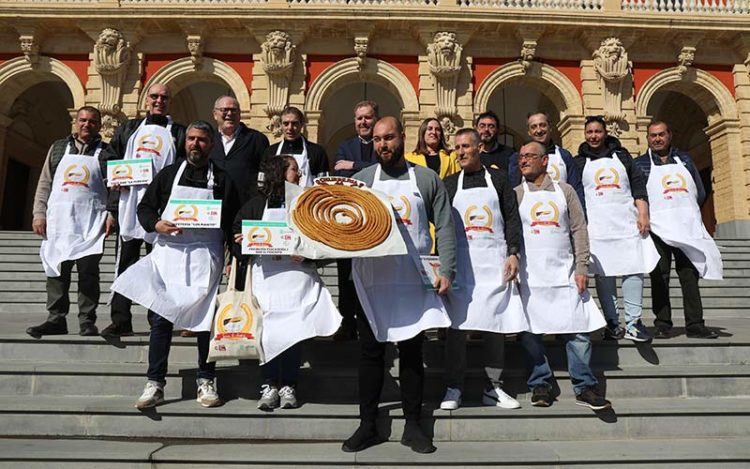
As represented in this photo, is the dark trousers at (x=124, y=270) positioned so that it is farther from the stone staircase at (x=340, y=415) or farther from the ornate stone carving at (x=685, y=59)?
the ornate stone carving at (x=685, y=59)

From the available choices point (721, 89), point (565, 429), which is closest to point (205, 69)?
point (565, 429)

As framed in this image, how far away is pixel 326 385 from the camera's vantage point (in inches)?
156

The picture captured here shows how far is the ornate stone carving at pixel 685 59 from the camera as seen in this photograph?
13.9m

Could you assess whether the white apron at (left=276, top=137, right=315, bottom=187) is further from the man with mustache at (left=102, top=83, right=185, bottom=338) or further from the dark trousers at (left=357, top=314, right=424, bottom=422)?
the dark trousers at (left=357, top=314, right=424, bottom=422)

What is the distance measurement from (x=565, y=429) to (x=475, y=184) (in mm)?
1846

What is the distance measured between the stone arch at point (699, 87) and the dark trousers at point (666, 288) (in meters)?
10.4

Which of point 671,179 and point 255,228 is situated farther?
point 671,179

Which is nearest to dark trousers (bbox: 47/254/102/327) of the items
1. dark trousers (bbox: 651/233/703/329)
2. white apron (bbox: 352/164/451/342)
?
white apron (bbox: 352/164/451/342)

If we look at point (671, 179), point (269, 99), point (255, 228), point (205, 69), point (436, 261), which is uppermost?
point (205, 69)

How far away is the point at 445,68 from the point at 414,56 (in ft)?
3.55

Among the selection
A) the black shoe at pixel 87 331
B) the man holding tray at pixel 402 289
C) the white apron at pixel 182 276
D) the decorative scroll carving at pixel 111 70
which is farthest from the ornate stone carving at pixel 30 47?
the man holding tray at pixel 402 289

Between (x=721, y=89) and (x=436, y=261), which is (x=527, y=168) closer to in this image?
A: (x=436, y=261)

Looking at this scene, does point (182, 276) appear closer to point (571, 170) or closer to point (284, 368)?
point (284, 368)

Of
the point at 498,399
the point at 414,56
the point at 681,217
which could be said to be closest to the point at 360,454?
the point at 498,399
